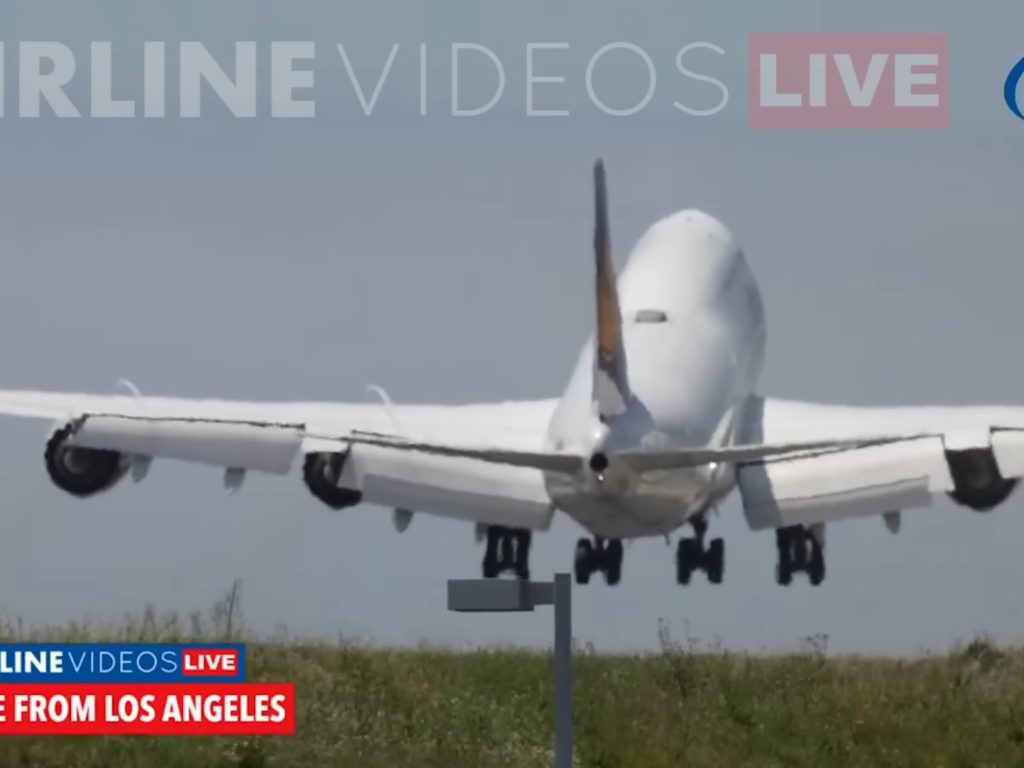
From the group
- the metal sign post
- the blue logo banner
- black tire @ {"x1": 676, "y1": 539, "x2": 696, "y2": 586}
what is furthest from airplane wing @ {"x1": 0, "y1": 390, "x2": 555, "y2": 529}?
the metal sign post

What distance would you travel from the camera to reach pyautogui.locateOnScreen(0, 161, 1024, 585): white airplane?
176ft

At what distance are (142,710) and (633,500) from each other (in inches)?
443

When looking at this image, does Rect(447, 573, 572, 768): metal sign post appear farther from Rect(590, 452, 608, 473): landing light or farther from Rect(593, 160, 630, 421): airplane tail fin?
Rect(590, 452, 608, 473): landing light

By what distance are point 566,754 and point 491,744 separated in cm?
1247

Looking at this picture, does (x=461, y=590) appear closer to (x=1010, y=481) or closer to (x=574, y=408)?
(x=574, y=408)

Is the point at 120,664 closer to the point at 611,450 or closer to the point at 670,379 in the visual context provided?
the point at 611,450

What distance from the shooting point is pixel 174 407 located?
63344 millimetres

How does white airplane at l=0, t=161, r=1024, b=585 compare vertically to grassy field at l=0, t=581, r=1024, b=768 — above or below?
above

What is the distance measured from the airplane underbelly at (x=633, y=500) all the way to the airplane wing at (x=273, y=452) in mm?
3338

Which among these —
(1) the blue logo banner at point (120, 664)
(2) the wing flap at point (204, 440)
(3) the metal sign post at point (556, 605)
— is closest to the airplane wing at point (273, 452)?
(2) the wing flap at point (204, 440)

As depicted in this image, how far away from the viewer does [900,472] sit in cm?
5984

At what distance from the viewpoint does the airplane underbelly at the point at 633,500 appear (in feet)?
177

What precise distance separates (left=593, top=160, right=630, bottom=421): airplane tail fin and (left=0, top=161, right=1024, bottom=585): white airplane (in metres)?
0.04

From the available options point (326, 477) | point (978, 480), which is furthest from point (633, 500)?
point (326, 477)
